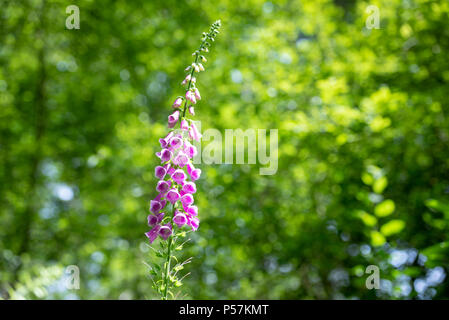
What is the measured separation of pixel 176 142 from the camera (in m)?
1.59

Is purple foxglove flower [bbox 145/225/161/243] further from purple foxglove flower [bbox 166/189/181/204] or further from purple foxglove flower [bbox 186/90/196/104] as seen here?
purple foxglove flower [bbox 186/90/196/104]

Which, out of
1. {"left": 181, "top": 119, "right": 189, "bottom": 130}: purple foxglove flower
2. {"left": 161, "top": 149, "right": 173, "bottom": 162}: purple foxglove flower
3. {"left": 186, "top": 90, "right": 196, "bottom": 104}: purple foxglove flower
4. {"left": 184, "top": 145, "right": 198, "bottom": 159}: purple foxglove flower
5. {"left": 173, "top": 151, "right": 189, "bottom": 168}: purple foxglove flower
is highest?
{"left": 186, "top": 90, "right": 196, "bottom": 104}: purple foxglove flower

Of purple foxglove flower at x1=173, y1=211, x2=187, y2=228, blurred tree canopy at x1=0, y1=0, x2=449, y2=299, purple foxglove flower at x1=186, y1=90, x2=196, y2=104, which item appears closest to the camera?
purple foxglove flower at x1=173, y1=211, x2=187, y2=228

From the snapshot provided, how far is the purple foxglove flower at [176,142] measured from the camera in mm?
1586

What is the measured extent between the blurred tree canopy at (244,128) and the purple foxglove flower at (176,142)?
1.21 meters

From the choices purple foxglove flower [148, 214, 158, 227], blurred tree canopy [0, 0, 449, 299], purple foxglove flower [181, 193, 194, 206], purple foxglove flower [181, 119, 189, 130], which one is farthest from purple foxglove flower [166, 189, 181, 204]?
blurred tree canopy [0, 0, 449, 299]

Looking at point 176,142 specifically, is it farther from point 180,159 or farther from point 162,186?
point 162,186

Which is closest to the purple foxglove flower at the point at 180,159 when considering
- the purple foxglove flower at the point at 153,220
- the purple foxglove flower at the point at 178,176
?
the purple foxglove flower at the point at 178,176

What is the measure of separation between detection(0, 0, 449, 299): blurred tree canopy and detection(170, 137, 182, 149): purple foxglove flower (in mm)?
Result: 1206

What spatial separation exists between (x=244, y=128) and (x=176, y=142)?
356 centimetres

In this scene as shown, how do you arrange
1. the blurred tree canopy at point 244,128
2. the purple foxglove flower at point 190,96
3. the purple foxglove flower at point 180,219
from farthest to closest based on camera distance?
the blurred tree canopy at point 244,128 < the purple foxglove flower at point 190,96 < the purple foxglove flower at point 180,219

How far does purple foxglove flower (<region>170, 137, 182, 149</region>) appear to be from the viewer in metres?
1.59

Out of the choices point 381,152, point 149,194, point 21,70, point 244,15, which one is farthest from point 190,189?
point 21,70

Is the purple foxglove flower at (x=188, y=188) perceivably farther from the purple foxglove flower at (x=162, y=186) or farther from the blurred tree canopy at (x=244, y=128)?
the blurred tree canopy at (x=244, y=128)
